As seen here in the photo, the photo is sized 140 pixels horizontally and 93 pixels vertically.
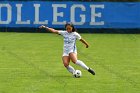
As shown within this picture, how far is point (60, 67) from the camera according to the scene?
1830 centimetres

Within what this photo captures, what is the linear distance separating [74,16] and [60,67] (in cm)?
1721

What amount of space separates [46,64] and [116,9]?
17108 mm

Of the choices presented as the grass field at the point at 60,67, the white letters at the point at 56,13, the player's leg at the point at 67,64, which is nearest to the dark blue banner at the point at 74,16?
the white letters at the point at 56,13

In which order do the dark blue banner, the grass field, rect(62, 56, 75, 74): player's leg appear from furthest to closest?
the dark blue banner → rect(62, 56, 75, 74): player's leg → the grass field

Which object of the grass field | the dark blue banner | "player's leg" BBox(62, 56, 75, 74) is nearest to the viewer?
the grass field

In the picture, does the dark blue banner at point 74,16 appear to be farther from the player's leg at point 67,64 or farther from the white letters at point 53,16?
the player's leg at point 67,64

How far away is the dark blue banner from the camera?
35250 millimetres

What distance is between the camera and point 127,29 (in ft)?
117

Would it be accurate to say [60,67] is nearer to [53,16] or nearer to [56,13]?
[53,16]

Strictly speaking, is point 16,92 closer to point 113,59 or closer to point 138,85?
point 138,85

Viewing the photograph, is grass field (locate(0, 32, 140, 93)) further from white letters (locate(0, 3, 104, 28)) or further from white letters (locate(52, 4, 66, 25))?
white letters (locate(52, 4, 66, 25))

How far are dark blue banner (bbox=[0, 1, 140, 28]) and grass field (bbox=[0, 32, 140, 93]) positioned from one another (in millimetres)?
5172

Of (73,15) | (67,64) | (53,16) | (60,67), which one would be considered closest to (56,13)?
(53,16)

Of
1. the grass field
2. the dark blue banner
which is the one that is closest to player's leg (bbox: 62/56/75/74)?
the grass field
